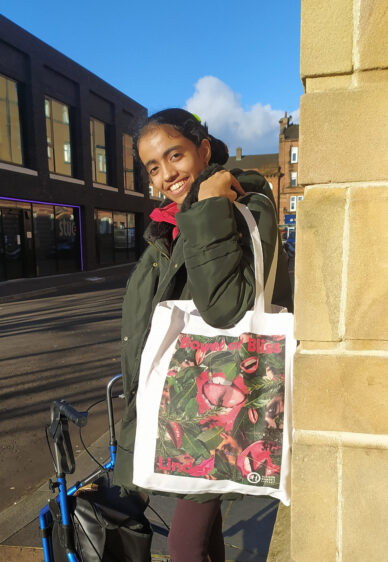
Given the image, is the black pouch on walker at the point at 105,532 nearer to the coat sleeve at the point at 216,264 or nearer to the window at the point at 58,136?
the coat sleeve at the point at 216,264

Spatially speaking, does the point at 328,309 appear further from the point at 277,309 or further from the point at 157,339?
the point at 157,339

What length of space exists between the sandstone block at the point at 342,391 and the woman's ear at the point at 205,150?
900 mm

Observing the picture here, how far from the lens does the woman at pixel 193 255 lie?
1224mm

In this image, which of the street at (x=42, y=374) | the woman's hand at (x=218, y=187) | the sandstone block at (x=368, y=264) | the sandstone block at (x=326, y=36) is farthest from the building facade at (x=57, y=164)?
the sandstone block at (x=368, y=264)

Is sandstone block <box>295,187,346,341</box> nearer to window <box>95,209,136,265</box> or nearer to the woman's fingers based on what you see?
the woman's fingers

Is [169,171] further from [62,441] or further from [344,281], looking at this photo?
[62,441]

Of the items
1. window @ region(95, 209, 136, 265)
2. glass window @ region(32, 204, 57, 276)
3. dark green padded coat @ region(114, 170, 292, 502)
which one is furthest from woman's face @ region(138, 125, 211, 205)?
window @ region(95, 209, 136, 265)

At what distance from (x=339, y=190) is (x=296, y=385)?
484 mm

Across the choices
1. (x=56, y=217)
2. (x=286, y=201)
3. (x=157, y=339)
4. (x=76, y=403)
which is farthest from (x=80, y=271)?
(x=286, y=201)

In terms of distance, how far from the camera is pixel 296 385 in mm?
1094

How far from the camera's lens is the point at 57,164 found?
58.4ft

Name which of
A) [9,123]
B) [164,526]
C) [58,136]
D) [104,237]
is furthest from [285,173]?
[164,526]

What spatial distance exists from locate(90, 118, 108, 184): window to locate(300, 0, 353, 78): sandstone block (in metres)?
20.5

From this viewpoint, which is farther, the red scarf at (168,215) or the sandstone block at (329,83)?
the red scarf at (168,215)
